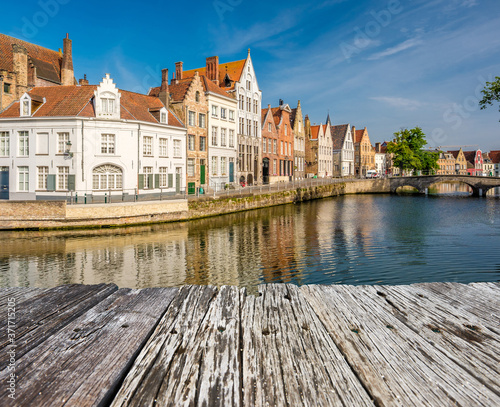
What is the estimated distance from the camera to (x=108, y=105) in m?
27.3

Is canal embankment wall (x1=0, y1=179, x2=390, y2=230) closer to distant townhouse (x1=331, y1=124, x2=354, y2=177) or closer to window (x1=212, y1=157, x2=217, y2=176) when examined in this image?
window (x1=212, y1=157, x2=217, y2=176)

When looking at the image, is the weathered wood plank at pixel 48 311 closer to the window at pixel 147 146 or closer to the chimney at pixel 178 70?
the window at pixel 147 146

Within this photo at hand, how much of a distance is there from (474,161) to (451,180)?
76978 millimetres

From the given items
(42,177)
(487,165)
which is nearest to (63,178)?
(42,177)

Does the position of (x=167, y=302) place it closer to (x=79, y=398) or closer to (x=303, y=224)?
(x=79, y=398)

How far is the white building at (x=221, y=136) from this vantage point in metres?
38.5

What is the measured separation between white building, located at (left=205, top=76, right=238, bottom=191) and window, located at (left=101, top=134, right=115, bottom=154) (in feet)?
40.5

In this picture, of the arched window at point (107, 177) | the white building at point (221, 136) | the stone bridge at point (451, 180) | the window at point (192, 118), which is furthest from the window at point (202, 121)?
the stone bridge at point (451, 180)

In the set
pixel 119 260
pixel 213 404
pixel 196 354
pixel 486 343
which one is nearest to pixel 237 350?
pixel 196 354

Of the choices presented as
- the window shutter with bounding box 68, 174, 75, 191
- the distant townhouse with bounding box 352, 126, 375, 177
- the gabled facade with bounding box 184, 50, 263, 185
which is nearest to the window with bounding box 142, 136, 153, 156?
the window shutter with bounding box 68, 174, 75, 191

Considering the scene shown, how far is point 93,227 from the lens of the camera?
22500 millimetres

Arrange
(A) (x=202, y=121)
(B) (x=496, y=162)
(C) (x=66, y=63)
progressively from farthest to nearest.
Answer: (B) (x=496, y=162) → (C) (x=66, y=63) → (A) (x=202, y=121)

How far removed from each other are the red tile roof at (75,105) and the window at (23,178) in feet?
14.4

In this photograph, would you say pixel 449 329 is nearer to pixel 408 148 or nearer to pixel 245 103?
pixel 245 103
